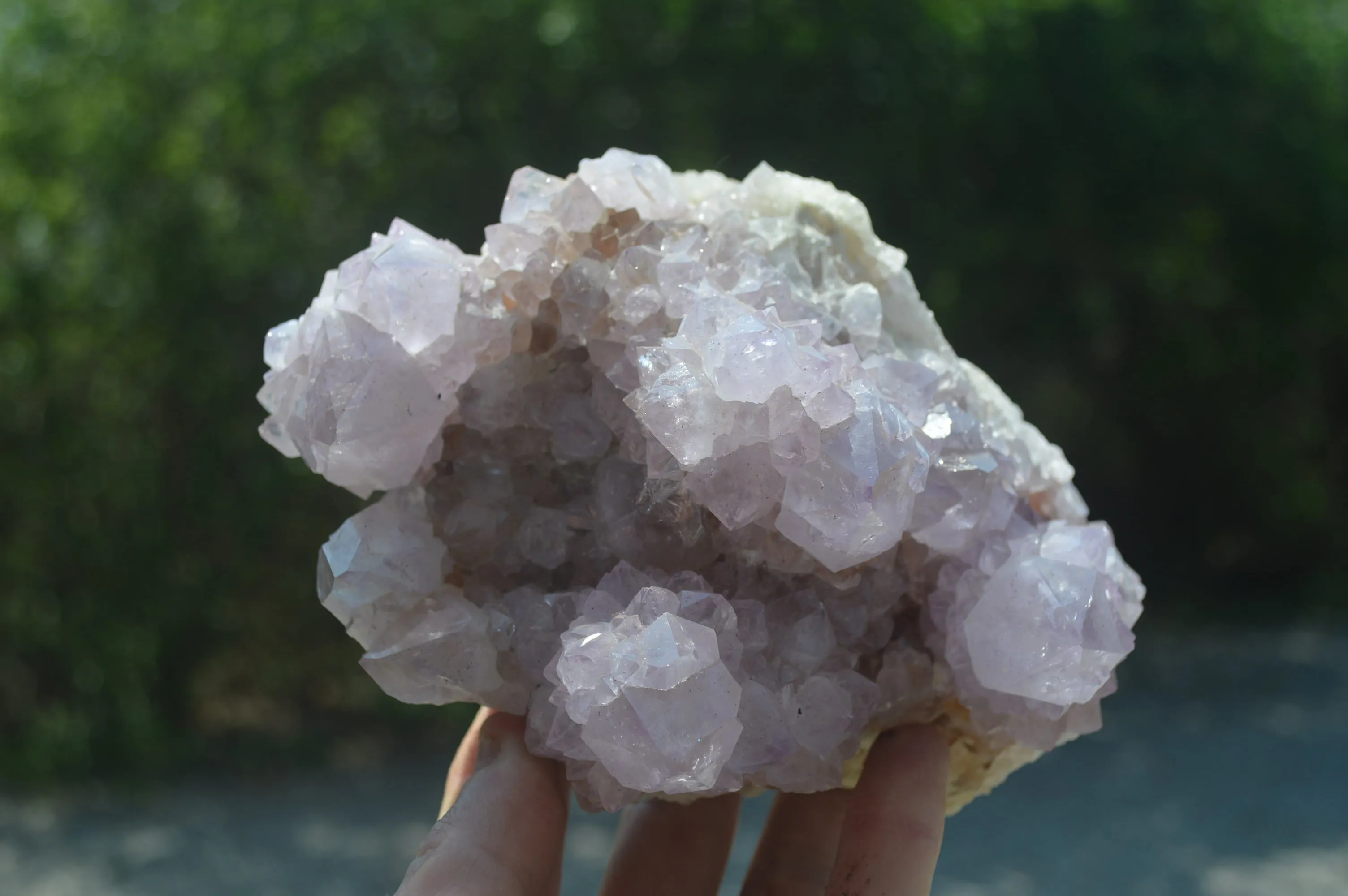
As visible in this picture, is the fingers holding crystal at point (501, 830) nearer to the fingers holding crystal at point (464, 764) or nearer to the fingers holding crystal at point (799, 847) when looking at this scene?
the fingers holding crystal at point (464, 764)

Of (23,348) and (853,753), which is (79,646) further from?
(853,753)

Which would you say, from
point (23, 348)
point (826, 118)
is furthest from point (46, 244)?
point (826, 118)

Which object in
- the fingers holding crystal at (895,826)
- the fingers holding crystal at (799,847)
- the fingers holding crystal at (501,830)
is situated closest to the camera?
the fingers holding crystal at (501,830)

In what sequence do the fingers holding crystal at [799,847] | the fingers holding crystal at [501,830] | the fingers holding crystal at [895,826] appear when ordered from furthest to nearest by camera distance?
1. the fingers holding crystal at [799,847]
2. the fingers holding crystal at [895,826]
3. the fingers holding crystal at [501,830]

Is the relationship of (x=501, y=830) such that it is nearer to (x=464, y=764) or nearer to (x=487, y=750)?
(x=487, y=750)

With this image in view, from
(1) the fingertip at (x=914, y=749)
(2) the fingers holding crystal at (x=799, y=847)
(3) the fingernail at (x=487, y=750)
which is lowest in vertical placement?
(2) the fingers holding crystal at (x=799, y=847)

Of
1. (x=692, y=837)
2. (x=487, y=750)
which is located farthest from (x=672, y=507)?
(x=692, y=837)

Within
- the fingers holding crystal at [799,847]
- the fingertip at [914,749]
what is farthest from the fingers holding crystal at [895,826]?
the fingers holding crystal at [799,847]

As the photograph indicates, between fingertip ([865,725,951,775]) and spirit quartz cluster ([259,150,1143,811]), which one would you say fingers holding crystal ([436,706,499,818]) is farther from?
fingertip ([865,725,951,775])
